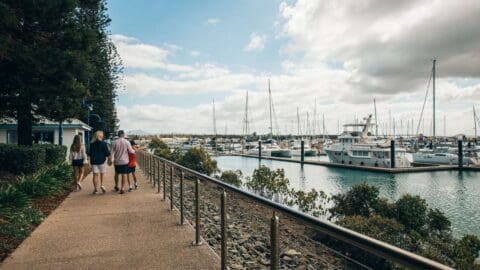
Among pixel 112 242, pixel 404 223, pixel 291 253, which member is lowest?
pixel 404 223

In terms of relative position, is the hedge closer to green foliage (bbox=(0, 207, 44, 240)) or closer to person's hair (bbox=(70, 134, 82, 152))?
person's hair (bbox=(70, 134, 82, 152))

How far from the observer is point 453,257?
10.8 m

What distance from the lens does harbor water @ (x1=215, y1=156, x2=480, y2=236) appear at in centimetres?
2280

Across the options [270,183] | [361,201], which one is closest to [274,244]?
[361,201]

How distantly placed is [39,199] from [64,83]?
5.28 metres

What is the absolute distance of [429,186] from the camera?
118ft

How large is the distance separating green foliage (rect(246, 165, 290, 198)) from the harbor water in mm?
3635

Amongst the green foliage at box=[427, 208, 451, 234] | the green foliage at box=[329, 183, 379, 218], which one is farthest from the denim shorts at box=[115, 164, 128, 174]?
the green foliage at box=[427, 208, 451, 234]

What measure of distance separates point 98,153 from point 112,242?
209 inches

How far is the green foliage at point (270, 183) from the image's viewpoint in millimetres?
24375

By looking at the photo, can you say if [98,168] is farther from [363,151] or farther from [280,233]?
[363,151]

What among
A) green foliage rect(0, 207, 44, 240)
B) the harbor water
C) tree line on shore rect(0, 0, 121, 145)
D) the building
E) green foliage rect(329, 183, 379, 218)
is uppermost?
tree line on shore rect(0, 0, 121, 145)

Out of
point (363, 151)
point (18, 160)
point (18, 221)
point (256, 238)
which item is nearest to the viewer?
point (256, 238)

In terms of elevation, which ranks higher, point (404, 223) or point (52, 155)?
point (52, 155)
